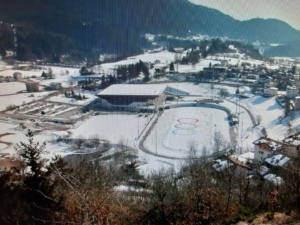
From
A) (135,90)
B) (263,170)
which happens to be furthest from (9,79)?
(263,170)

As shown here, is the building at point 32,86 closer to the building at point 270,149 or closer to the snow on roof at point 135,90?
the snow on roof at point 135,90

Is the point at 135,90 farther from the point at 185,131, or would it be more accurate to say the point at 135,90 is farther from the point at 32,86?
the point at 32,86

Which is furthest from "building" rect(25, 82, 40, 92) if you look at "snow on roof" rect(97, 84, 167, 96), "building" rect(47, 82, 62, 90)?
"snow on roof" rect(97, 84, 167, 96)

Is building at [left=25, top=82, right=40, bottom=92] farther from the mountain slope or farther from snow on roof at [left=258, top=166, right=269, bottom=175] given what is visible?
snow on roof at [left=258, top=166, right=269, bottom=175]

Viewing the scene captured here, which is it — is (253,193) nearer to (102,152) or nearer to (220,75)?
(102,152)

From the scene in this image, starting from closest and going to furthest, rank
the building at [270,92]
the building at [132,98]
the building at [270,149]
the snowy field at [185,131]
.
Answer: the building at [270,149] → the snowy field at [185,131] → the building at [132,98] → the building at [270,92]

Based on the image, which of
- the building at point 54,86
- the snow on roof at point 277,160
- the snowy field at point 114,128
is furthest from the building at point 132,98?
the snow on roof at point 277,160
